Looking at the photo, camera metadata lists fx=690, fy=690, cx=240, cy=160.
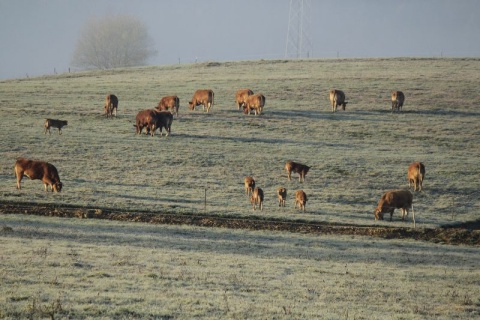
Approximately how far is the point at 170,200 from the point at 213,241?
6927 mm

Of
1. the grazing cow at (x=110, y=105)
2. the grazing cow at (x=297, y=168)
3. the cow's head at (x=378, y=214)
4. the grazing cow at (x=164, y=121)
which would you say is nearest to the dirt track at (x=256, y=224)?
the cow's head at (x=378, y=214)

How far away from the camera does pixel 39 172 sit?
30.6 metres

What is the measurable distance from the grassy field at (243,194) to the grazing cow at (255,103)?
2.34 feet

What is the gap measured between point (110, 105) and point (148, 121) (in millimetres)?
7520

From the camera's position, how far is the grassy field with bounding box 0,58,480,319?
16.3 m

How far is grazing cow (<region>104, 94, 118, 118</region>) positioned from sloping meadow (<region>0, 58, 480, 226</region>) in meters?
1.09

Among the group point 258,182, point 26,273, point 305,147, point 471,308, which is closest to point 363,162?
point 305,147

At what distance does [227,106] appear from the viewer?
185 ft

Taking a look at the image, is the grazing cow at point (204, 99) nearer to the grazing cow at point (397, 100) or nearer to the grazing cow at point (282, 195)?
the grazing cow at point (397, 100)

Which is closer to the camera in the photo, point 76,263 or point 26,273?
point 26,273

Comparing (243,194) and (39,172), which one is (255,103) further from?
(39,172)

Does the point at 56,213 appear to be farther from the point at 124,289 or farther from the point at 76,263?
the point at 124,289

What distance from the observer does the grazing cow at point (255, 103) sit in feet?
170

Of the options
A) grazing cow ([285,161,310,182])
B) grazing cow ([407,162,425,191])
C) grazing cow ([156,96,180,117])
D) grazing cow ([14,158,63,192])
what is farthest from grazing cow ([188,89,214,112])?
grazing cow ([14,158,63,192])
